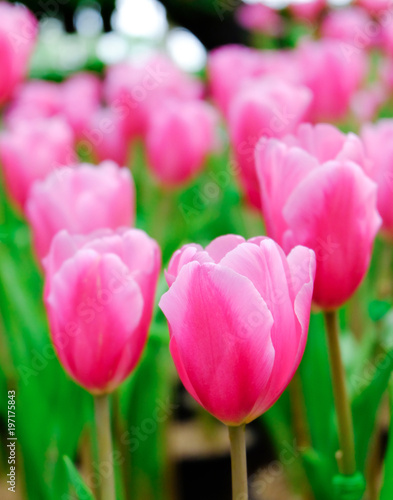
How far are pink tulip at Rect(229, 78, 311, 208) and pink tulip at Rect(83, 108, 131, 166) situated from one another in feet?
1.15

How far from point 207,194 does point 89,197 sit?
0.51 meters

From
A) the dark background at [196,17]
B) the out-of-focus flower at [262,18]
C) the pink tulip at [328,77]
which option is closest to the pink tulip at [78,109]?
the pink tulip at [328,77]

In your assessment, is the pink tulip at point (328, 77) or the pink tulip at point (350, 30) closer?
the pink tulip at point (328, 77)

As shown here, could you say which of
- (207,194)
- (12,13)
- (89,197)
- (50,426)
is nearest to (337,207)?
(89,197)

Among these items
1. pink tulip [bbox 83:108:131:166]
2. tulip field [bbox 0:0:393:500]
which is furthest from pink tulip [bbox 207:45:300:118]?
pink tulip [bbox 83:108:131:166]

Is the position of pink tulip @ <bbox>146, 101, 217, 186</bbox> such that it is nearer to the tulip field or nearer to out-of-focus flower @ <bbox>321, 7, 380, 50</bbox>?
the tulip field

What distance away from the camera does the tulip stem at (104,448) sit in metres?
0.41

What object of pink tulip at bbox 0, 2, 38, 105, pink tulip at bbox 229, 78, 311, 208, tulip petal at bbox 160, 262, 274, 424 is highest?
tulip petal at bbox 160, 262, 274, 424

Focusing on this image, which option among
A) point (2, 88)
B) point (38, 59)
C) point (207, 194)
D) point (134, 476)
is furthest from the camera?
point (38, 59)

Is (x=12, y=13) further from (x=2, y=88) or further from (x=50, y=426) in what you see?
(x=50, y=426)

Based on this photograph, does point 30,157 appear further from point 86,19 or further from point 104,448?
point 86,19

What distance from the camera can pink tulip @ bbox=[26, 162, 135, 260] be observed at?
1.77 ft

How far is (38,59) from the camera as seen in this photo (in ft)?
9.56

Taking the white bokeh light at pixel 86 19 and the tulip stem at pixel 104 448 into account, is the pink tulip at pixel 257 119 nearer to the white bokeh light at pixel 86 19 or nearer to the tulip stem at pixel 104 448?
the tulip stem at pixel 104 448
